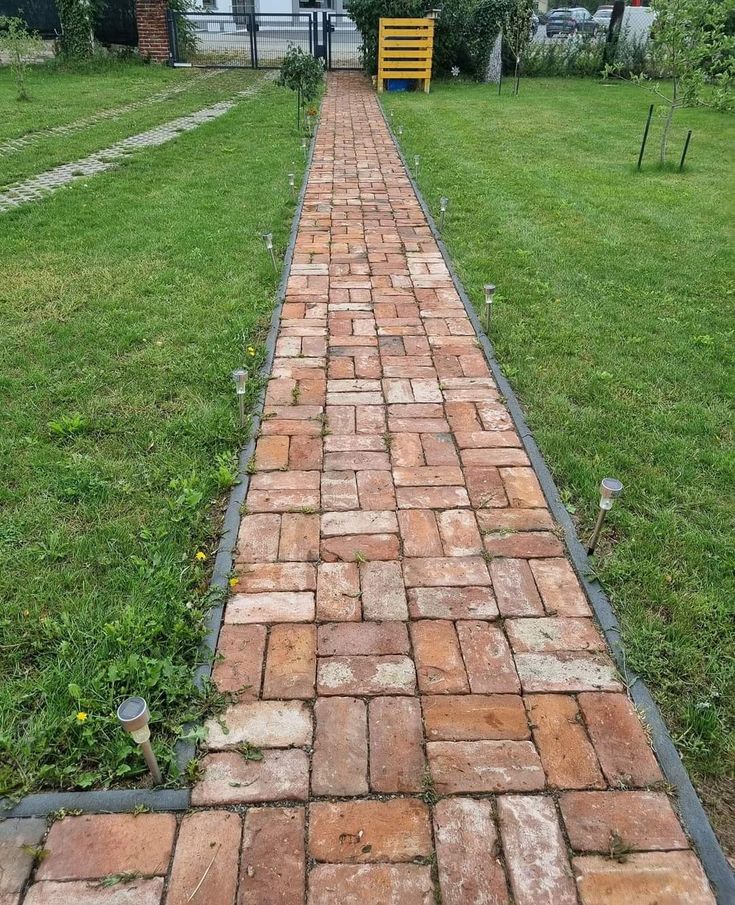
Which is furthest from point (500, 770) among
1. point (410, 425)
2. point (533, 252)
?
point (533, 252)

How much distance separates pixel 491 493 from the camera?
285 centimetres

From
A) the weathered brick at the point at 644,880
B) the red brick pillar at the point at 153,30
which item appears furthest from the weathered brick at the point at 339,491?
the red brick pillar at the point at 153,30

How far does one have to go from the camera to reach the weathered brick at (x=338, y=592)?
2262mm

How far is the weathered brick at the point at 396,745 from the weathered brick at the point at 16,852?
0.85m

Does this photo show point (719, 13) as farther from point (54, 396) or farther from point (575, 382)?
point (54, 396)

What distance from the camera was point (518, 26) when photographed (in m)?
14.8

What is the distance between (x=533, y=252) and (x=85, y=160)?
5950mm

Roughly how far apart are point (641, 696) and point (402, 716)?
73 cm

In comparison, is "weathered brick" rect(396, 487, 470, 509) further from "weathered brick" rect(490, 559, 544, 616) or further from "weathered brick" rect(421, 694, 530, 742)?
"weathered brick" rect(421, 694, 530, 742)

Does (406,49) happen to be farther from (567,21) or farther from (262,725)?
(567,21)

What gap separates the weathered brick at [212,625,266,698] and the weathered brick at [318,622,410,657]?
205 mm

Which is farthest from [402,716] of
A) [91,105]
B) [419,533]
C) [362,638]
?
[91,105]

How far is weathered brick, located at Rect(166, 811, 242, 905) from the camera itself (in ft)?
5.04

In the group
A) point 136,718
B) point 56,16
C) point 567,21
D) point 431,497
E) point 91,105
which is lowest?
point 431,497
